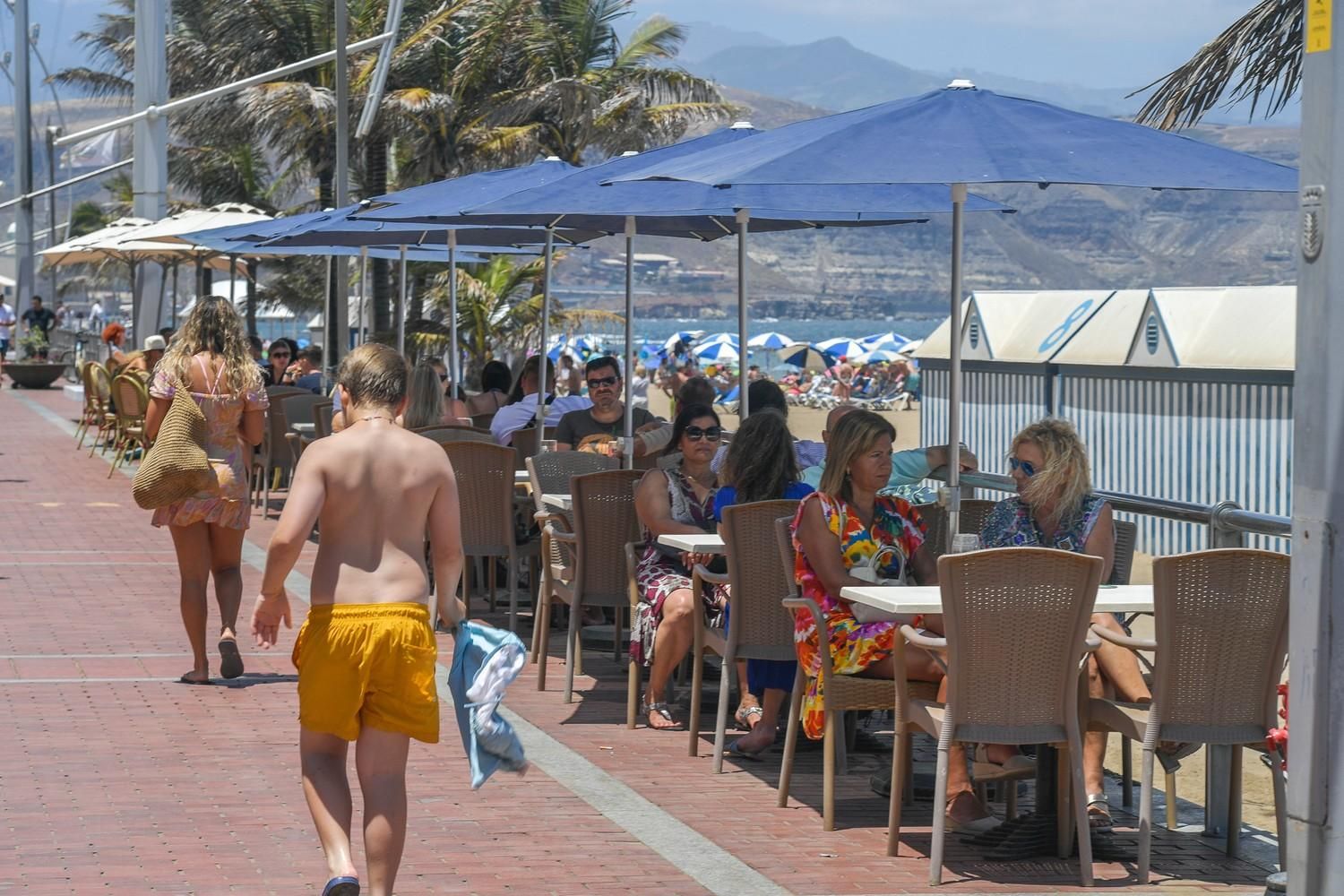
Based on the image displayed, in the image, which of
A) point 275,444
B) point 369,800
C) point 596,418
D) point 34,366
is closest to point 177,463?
point 596,418

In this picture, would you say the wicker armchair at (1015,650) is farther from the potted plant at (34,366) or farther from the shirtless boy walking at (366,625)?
the potted plant at (34,366)

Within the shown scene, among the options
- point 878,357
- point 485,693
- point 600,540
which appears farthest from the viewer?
point 878,357

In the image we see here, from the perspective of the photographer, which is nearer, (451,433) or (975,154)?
(975,154)

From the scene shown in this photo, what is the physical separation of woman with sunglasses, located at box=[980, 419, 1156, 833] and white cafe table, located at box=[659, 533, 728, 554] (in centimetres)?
108

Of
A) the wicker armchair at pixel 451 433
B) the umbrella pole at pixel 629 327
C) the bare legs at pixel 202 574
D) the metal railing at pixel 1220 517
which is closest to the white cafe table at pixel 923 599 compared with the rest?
the metal railing at pixel 1220 517

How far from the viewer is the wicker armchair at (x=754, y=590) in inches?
274

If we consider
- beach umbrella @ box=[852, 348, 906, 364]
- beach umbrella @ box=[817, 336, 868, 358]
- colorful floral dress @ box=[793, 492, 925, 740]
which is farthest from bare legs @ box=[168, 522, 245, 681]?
beach umbrella @ box=[817, 336, 868, 358]

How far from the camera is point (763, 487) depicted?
24.4ft

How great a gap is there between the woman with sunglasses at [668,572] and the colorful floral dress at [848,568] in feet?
3.33

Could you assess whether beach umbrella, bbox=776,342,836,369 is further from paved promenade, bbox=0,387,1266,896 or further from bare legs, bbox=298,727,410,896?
bare legs, bbox=298,727,410,896

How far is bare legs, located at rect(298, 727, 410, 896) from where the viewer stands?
4793mm

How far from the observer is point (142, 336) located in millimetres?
29375

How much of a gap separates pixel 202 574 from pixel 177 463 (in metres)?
A: 0.63

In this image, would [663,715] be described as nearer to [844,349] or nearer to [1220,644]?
[1220,644]
